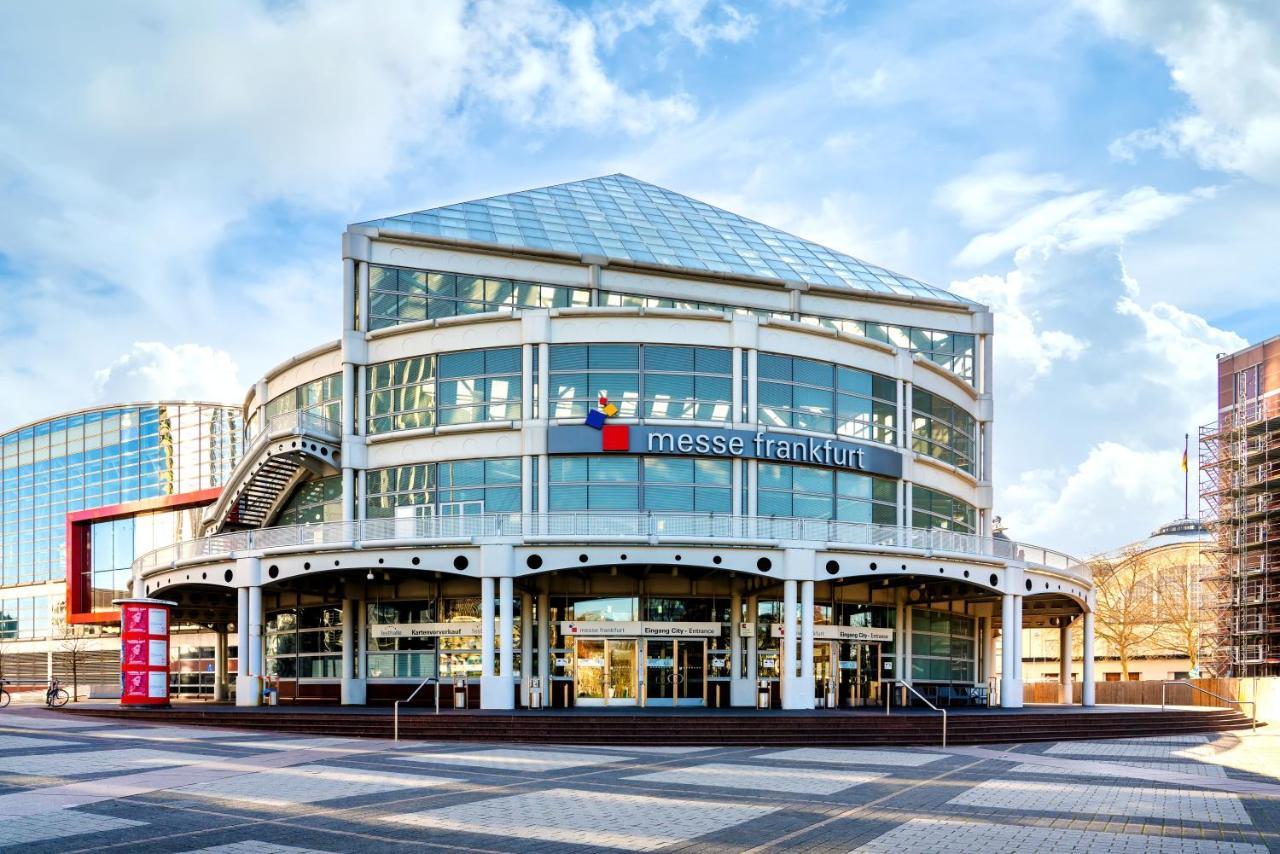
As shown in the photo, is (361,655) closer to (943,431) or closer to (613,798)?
(943,431)

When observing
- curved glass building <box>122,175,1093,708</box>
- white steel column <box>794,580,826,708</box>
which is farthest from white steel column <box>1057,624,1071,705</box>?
white steel column <box>794,580,826,708</box>

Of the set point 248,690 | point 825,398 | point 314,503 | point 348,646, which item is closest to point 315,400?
point 314,503

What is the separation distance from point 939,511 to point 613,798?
27152mm

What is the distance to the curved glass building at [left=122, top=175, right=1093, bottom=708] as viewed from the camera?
109ft

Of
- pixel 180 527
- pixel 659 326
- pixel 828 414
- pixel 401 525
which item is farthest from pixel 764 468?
pixel 180 527

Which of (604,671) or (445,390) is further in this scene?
(445,390)

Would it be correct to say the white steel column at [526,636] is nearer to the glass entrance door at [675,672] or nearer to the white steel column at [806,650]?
the glass entrance door at [675,672]

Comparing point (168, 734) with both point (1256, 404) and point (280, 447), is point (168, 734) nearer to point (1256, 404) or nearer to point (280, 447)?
point (280, 447)

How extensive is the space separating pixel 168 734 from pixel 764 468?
60.1 ft

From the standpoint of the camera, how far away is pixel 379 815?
47.4 ft

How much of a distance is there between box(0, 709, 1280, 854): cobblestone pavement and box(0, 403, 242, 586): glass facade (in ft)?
180

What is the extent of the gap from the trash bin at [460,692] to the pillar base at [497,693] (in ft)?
7.38

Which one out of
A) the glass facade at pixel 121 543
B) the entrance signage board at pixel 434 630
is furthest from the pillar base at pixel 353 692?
the glass facade at pixel 121 543

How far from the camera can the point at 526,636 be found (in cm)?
3506
